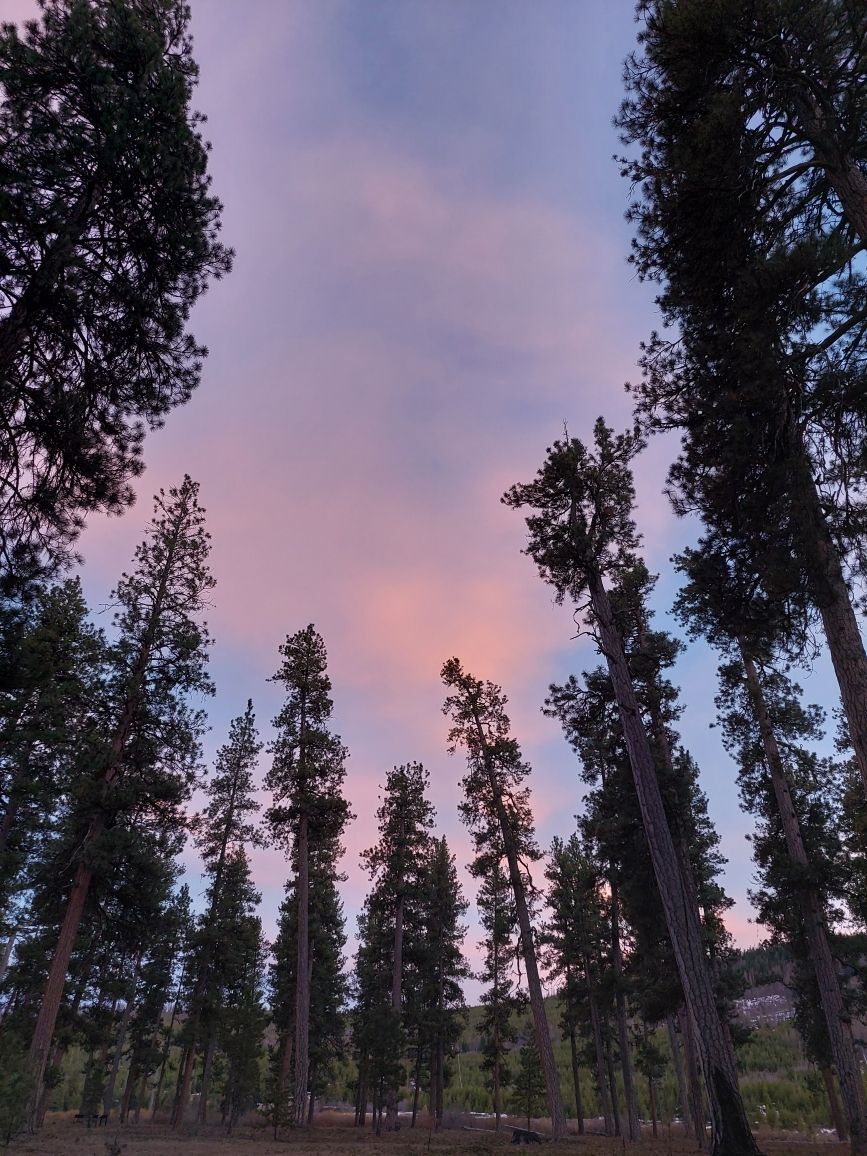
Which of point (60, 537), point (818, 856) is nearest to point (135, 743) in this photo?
point (60, 537)

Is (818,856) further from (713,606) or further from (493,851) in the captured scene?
(713,606)

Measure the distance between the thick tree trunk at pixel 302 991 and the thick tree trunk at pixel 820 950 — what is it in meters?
15.1

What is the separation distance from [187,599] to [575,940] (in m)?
26.7

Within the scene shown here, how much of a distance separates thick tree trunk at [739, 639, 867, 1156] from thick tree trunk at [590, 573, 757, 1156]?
2897 mm

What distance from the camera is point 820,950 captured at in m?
16.0

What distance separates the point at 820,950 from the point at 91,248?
894 inches

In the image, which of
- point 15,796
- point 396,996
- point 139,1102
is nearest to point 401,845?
point 396,996

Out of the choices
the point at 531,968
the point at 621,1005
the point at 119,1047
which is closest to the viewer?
the point at 531,968

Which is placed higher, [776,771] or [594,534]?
[594,534]

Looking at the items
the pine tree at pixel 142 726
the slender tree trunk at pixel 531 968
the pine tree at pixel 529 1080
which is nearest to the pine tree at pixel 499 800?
the slender tree trunk at pixel 531 968

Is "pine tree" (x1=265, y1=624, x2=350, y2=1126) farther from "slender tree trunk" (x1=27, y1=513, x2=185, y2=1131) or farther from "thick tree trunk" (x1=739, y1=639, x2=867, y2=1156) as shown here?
"thick tree trunk" (x1=739, y1=639, x2=867, y2=1156)

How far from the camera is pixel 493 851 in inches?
851

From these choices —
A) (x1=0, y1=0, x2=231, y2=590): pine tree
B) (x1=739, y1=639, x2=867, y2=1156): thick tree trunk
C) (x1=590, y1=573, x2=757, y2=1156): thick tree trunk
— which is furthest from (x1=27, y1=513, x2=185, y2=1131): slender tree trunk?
(x1=739, y1=639, x2=867, y2=1156): thick tree trunk

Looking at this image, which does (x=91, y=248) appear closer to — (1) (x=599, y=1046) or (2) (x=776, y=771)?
(2) (x=776, y=771)
